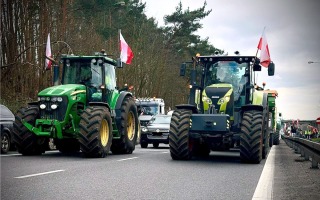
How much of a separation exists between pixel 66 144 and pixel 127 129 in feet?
6.63

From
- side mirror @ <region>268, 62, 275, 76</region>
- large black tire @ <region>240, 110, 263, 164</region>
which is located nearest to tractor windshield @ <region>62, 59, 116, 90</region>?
large black tire @ <region>240, 110, 263, 164</region>

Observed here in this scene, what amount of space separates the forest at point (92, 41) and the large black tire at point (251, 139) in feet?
16.4

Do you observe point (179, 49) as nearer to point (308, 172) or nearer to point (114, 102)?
point (114, 102)

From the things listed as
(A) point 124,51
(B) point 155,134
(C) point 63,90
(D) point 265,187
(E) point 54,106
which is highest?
(A) point 124,51

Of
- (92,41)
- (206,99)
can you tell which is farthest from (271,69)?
(92,41)

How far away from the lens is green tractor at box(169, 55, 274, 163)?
1324 cm

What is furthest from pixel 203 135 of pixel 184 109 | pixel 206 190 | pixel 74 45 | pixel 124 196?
pixel 74 45

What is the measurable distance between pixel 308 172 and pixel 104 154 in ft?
18.4

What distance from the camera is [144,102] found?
111 ft

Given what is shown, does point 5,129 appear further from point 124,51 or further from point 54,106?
point 124,51

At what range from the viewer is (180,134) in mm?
13398

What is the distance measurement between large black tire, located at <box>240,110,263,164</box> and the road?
2.61 feet

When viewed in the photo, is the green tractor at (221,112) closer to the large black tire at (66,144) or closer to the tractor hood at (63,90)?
the tractor hood at (63,90)

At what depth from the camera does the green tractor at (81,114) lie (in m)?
13.6
